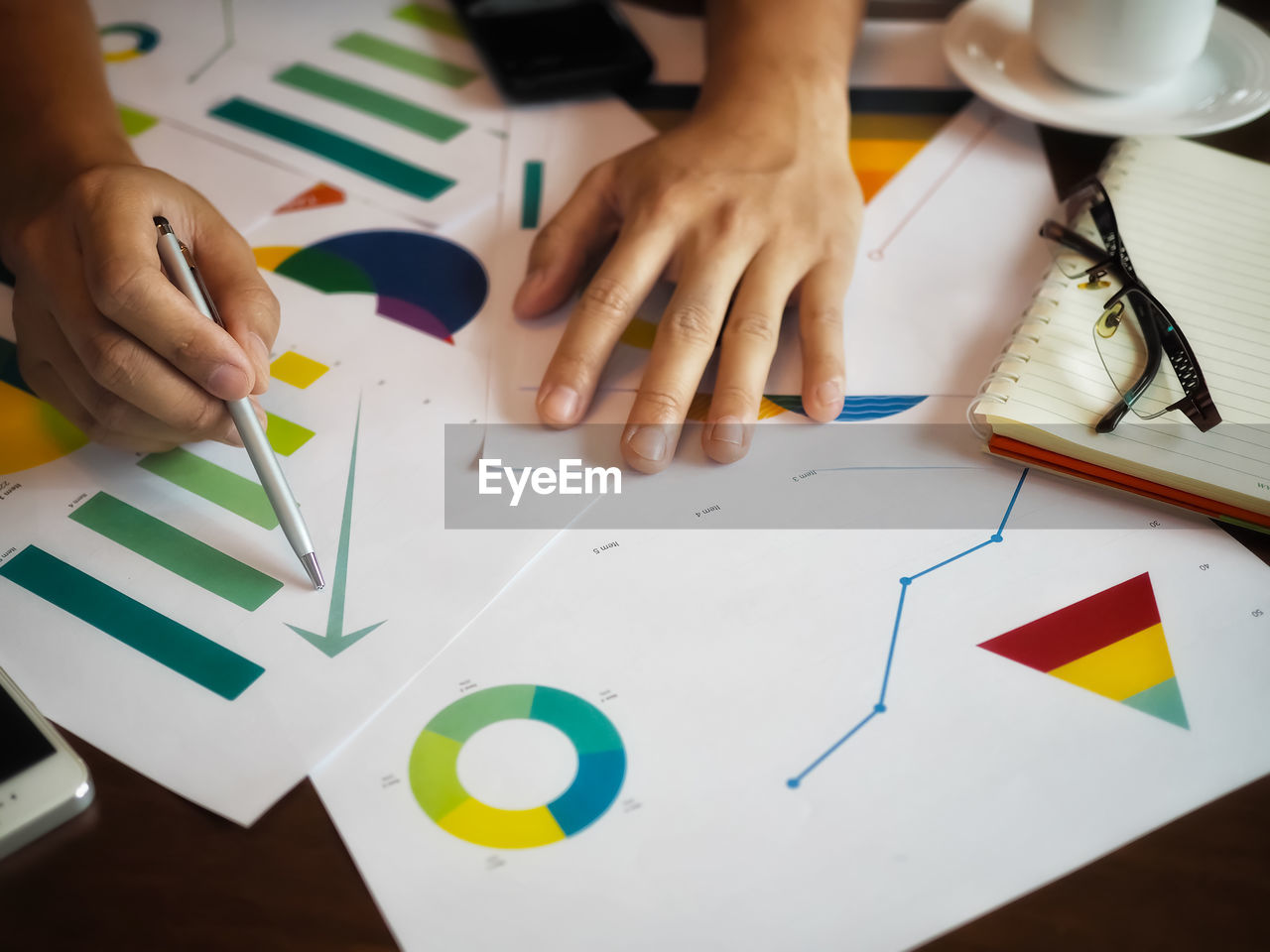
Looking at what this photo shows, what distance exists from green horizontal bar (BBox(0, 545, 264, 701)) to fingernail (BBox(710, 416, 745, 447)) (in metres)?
0.28

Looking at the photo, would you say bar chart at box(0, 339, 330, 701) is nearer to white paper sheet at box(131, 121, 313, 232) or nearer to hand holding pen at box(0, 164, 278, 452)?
hand holding pen at box(0, 164, 278, 452)

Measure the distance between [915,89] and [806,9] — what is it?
129 mm

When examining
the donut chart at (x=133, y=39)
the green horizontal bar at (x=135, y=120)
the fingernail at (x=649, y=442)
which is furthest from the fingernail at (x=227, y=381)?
the donut chart at (x=133, y=39)

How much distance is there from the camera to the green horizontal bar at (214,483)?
1.82 feet

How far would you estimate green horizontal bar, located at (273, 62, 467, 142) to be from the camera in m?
0.84

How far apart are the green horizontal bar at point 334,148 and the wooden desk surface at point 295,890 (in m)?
0.52

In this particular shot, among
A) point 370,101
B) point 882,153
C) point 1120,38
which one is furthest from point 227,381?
point 1120,38

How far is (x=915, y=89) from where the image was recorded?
88 cm

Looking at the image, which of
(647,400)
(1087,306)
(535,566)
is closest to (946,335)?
(1087,306)

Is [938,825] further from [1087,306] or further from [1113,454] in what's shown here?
[1087,306]

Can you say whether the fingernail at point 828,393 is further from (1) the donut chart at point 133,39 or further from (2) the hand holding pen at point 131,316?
(1) the donut chart at point 133,39

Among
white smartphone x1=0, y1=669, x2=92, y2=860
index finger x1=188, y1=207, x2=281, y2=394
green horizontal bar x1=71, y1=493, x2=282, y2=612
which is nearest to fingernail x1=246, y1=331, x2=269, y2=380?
index finger x1=188, y1=207, x2=281, y2=394

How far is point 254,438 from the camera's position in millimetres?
521

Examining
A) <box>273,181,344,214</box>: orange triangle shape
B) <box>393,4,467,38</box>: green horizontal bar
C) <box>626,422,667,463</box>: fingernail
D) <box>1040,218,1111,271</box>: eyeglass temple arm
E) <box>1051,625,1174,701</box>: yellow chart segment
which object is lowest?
<box>1051,625,1174,701</box>: yellow chart segment
